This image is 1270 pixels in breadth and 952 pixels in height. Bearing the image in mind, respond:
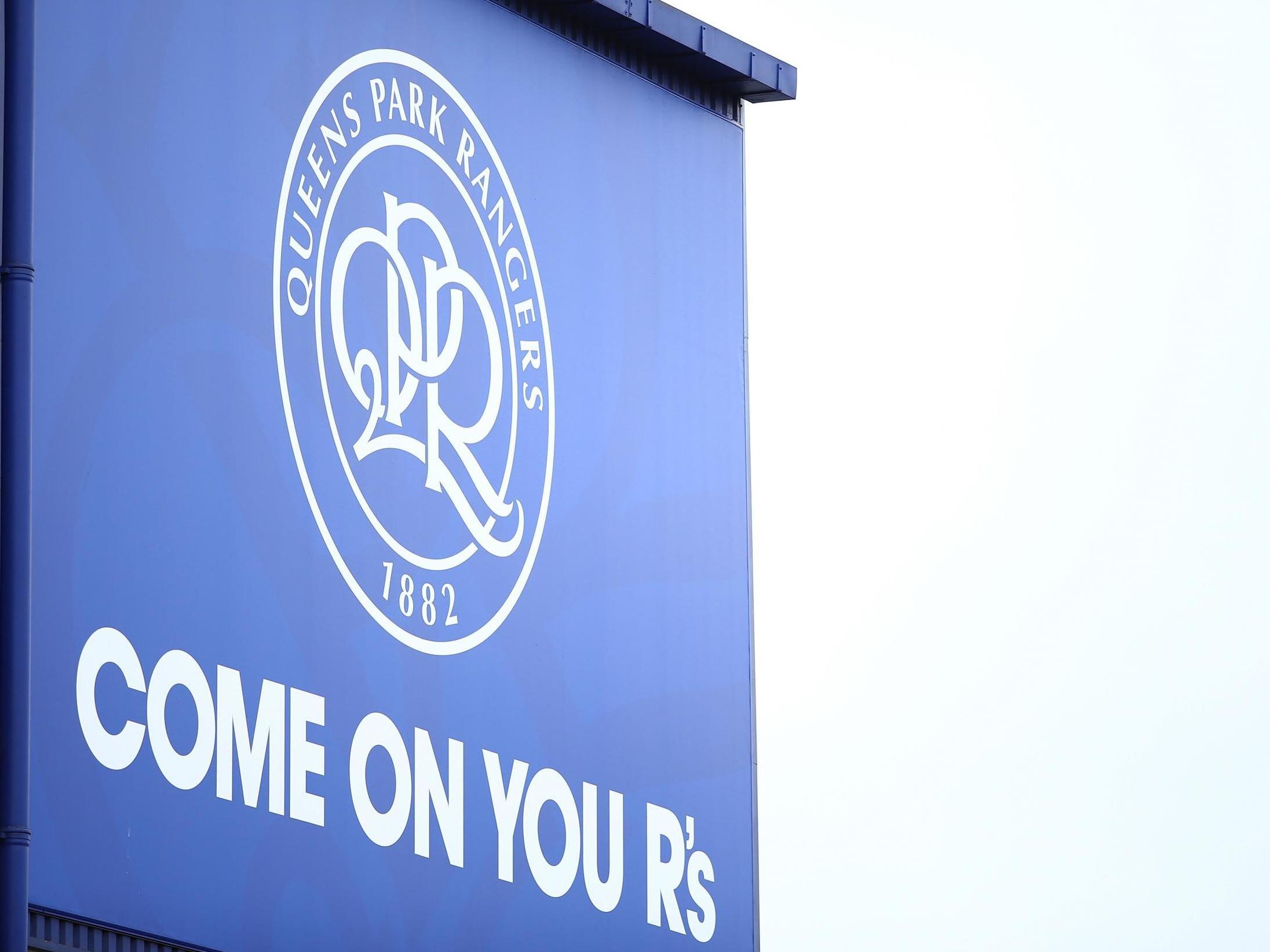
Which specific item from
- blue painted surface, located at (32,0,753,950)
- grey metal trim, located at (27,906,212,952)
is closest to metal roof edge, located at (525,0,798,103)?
blue painted surface, located at (32,0,753,950)

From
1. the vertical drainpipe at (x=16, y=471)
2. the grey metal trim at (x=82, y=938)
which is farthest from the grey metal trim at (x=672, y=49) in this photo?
the grey metal trim at (x=82, y=938)

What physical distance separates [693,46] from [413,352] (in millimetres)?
3172

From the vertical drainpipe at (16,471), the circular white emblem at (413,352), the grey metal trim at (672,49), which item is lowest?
the vertical drainpipe at (16,471)

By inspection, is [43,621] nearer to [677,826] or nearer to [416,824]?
[416,824]

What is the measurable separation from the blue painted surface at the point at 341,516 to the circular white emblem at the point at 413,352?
116mm

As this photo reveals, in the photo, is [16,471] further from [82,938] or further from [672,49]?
[672,49]

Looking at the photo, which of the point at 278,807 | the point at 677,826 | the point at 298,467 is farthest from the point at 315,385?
the point at 677,826

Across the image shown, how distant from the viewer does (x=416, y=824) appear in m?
9.87

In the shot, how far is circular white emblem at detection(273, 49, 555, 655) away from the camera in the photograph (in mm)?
9586

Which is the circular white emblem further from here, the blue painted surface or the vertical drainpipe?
the vertical drainpipe

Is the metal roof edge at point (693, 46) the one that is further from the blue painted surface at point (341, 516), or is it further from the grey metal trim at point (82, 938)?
the grey metal trim at point (82, 938)

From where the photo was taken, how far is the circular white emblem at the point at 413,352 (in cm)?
959

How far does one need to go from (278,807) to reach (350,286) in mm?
2314

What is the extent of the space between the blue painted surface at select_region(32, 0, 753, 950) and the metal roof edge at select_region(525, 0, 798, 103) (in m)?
0.24
